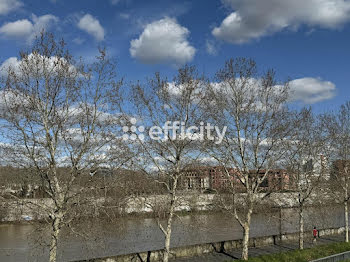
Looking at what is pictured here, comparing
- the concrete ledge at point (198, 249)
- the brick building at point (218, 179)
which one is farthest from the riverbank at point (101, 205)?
the concrete ledge at point (198, 249)

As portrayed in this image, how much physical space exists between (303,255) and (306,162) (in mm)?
6850

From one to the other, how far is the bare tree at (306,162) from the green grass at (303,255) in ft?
4.65

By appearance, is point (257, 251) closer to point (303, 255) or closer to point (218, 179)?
point (303, 255)

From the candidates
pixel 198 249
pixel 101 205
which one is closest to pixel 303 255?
pixel 198 249

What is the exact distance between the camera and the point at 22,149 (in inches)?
448

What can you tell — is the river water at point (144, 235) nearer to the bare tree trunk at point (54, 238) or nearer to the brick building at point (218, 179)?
the brick building at point (218, 179)

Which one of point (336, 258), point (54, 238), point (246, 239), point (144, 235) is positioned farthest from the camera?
point (144, 235)

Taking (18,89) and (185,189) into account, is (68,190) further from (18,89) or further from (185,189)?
(185,189)

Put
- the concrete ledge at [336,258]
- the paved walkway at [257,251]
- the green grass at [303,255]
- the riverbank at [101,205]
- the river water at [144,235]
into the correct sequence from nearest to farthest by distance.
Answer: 1. the riverbank at [101,205]
2. the concrete ledge at [336,258]
3. the green grass at [303,255]
4. the paved walkway at [257,251]
5. the river water at [144,235]

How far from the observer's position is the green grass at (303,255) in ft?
56.4

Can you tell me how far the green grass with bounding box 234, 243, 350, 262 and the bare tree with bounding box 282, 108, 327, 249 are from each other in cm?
142

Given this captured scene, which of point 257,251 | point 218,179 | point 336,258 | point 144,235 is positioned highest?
point 218,179

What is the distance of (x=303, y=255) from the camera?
725 inches

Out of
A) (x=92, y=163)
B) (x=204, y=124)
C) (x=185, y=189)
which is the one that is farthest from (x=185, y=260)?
(x=92, y=163)
